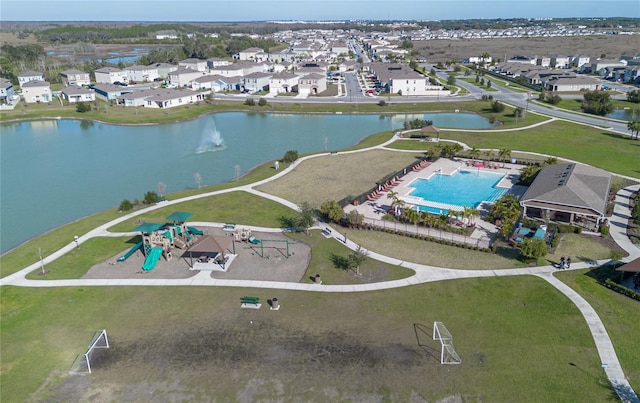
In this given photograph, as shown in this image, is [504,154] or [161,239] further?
[504,154]

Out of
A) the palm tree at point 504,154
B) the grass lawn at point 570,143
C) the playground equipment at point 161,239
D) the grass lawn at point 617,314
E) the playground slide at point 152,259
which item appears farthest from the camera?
the grass lawn at point 570,143

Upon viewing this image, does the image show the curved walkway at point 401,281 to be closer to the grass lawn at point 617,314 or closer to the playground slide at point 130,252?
the grass lawn at point 617,314

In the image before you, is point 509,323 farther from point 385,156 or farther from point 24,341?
point 385,156

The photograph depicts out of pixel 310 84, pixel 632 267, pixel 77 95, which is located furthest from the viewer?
pixel 310 84

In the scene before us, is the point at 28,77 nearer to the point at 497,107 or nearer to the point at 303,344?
the point at 497,107

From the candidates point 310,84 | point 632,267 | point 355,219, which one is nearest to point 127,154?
point 355,219

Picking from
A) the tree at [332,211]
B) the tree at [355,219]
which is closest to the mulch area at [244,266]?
the tree at [332,211]

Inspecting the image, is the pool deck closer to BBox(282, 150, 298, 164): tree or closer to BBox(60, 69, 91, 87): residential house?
BBox(282, 150, 298, 164): tree

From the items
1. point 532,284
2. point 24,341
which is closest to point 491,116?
point 532,284
